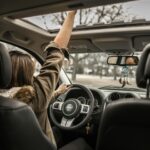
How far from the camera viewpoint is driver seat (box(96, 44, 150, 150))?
96.8 inches

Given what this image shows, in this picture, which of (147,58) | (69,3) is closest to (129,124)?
(147,58)

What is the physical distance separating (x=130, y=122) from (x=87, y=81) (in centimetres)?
271

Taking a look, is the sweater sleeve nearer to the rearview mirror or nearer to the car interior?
the car interior

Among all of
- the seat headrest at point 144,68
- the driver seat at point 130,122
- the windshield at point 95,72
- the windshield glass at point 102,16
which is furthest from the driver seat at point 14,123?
the windshield at point 95,72

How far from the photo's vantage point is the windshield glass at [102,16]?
3829mm

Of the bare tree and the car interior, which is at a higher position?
the bare tree

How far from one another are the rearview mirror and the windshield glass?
14.9 inches

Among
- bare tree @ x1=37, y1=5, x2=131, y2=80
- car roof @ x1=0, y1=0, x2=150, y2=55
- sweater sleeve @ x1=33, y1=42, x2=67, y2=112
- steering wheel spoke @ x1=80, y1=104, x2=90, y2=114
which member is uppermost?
bare tree @ x1=37, y1=5, x2=131, y2=80

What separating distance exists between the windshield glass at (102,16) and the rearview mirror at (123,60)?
0.38m

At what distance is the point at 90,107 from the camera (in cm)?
376

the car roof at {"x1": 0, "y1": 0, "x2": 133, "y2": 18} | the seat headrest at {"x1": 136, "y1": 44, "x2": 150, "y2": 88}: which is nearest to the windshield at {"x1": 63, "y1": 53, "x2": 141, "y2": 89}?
the car roof at {"x1": 0, "y1": 0, "x2": 133, "y2": 18}

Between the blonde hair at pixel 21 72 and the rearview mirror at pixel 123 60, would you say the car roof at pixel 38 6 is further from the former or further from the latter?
the rearview mirror at pixel 123 60

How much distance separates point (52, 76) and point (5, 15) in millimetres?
1339

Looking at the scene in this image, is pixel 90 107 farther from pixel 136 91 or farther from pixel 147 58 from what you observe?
pixel 147 58
